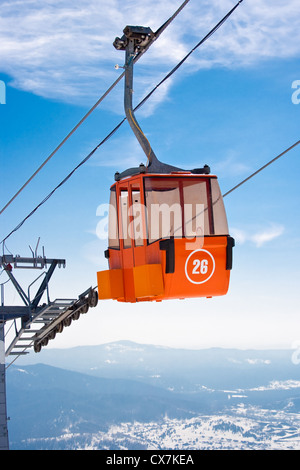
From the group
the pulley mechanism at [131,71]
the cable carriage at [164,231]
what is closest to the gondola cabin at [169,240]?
the cable carriage at [164,231]

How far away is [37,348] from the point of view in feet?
87.6

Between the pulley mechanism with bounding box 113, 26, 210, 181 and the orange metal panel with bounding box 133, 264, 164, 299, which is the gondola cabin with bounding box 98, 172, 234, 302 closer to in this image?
the orange metal panel with bounding box 133, 264, 164, 299

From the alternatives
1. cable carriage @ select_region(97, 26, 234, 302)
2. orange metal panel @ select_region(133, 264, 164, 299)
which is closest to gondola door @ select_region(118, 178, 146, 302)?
cable carriage @ select_region(97, 26, 234, 302)

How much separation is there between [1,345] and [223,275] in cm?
1617

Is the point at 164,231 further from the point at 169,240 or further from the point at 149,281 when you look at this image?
the point at 149,281

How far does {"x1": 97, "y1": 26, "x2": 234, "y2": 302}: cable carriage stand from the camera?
11.2 m

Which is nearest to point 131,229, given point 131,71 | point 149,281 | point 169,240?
point 169,240

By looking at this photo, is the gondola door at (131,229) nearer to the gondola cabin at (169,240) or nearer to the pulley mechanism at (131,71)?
the gondola cabin at (169,240)

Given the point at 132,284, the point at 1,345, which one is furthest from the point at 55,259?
the point at 132,284

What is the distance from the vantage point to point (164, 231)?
1152 cm

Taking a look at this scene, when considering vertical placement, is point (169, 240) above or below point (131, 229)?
below

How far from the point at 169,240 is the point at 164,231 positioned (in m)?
0.42

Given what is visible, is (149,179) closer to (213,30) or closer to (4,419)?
(213,30)

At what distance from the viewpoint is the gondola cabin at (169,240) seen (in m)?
11.1
